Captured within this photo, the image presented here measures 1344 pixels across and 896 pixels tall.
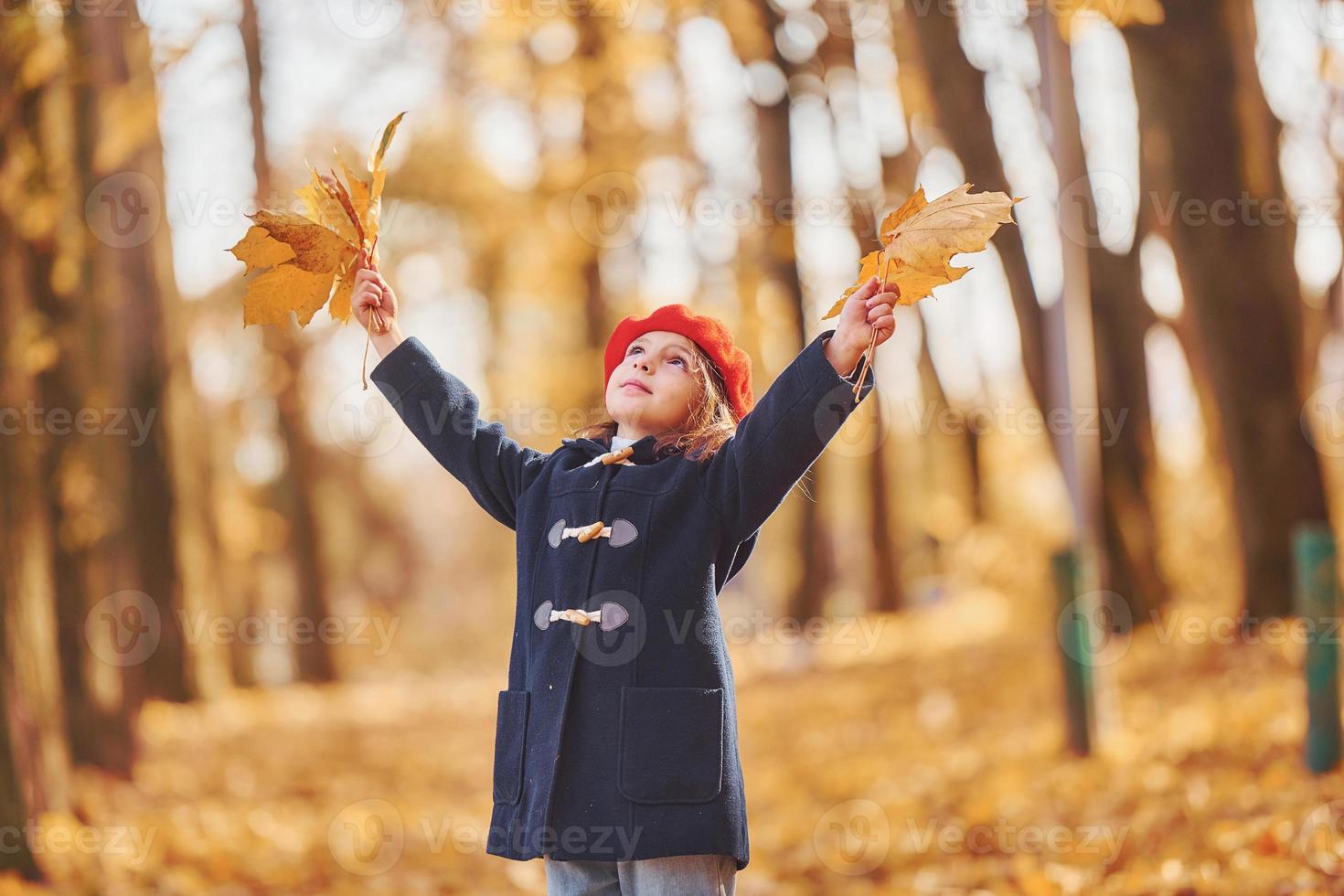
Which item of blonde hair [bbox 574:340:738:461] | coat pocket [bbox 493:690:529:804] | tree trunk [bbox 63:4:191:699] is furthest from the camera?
tree trunk [bbox 63:4:191:699]

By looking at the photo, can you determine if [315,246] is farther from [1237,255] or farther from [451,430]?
[1237,255]

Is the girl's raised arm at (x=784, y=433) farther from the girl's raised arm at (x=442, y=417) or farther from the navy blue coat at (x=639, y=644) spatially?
the girl's raised arm at (x=442, y=417)

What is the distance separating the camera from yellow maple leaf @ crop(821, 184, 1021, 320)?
2588 millimetres

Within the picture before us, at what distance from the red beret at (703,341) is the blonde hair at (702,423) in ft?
0.07

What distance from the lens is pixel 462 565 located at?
146ft

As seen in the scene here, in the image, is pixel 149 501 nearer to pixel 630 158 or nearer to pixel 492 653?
pixel 630 158

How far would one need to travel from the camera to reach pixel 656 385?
3.00 meters

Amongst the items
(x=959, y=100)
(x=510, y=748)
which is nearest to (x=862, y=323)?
(x=510, y=748)

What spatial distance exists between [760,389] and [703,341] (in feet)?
50.2

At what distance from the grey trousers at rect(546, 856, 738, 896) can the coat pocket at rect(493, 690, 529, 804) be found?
6.7 inches

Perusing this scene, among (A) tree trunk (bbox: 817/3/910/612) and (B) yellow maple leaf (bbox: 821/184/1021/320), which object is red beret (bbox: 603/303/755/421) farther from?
(A) tree trunk (bbox: 817/3/910/612)

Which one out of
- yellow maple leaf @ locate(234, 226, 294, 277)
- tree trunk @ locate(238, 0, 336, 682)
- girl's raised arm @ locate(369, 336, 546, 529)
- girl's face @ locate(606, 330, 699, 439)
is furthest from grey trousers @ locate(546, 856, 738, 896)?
tree trunk @ locate(238, 0, 336, 682)

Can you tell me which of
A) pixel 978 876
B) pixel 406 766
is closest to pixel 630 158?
pixel 406 766

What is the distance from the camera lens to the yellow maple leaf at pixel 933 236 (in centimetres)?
259
